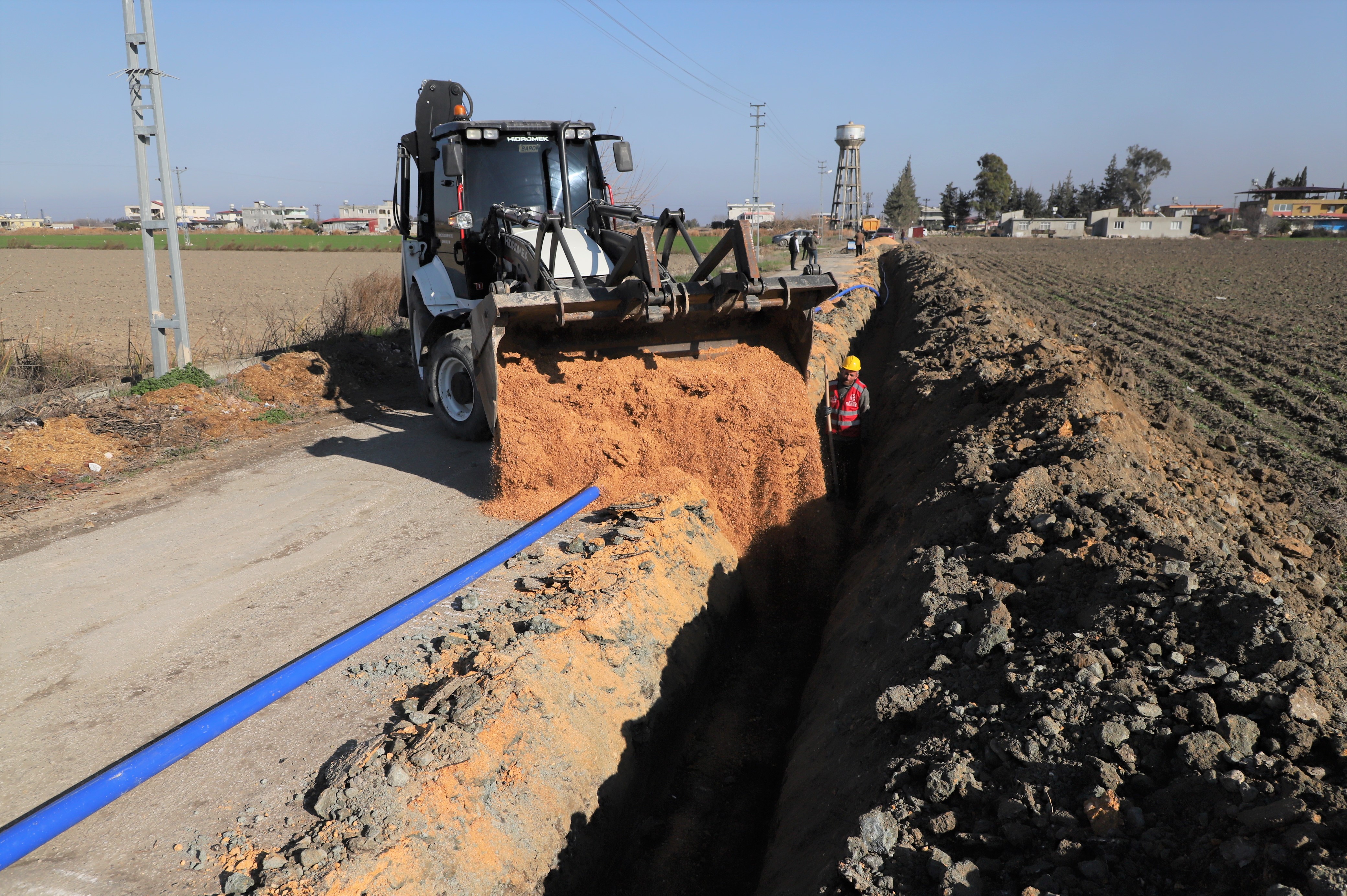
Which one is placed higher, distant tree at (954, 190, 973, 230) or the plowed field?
distant tree at (954, 190, 973, 230)

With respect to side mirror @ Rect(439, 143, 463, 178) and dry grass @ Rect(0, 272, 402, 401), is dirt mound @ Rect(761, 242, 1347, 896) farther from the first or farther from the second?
dry grass @ Rect(0, 272, 402, 401)

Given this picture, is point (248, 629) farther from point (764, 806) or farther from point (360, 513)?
point (764, 806)

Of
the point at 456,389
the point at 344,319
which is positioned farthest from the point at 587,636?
the point at 344,319

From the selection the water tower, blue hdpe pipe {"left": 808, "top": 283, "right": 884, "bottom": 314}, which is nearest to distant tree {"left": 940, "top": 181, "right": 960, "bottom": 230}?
the water tower

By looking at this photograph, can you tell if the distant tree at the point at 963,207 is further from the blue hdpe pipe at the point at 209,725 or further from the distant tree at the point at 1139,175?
the blue hdpe pipe at the point at 209,725

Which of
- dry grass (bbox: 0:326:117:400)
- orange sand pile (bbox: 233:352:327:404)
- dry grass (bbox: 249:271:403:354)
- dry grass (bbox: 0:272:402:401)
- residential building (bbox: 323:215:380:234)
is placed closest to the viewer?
dry grass (bbox: 0:326:117:400)

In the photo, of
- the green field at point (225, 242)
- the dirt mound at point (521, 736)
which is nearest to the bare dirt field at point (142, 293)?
the green field at point (225, 242)

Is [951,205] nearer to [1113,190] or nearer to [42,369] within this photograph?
[1113,190]

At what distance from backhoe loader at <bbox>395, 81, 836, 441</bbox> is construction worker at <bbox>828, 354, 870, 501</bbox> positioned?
1.03 metres

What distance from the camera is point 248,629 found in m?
5.27

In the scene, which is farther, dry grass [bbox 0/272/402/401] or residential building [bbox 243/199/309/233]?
residential building [bbox 243/199/309/233]

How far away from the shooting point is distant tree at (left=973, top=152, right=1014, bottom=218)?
335 ft

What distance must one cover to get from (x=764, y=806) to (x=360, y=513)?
4.60 m

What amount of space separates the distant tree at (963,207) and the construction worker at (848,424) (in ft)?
346
